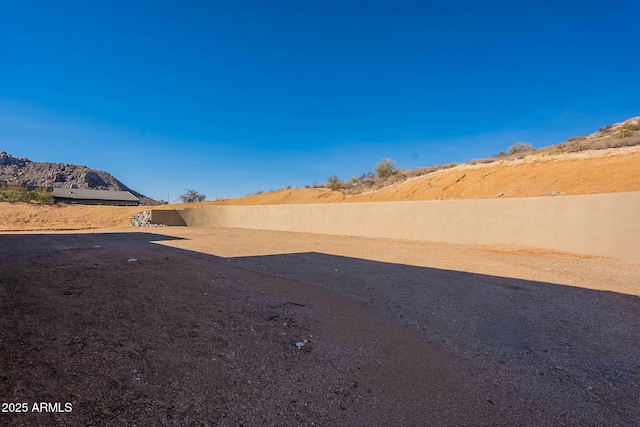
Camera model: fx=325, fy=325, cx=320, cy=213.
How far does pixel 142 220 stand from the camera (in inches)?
1177

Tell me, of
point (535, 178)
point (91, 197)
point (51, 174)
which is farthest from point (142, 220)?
point (51, 174)

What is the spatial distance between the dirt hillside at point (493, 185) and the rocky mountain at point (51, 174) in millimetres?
53808

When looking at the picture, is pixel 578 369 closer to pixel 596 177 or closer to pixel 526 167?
pixel 596 177

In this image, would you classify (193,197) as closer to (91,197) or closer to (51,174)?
(91,197)

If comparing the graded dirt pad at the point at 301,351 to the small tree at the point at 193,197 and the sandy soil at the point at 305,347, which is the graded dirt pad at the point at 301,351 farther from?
the small tree at the point at 193,197

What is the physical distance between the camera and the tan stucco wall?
1020cm

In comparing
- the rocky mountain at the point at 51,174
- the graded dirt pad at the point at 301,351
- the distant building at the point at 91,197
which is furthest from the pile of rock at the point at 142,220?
the rocky mountain at the point at 51,174

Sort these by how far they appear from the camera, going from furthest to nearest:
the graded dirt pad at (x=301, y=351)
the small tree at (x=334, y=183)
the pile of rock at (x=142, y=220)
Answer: the small tree at (x=334, y=183), the pile of rock at (x=142, y=220), the graded dirt pad at (x=301, y=351)

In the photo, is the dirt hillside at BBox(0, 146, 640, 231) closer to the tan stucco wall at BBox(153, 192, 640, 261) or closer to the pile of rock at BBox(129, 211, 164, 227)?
the pile of rock at BBox(129, 211, 164, 227)

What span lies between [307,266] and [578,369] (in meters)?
5.76

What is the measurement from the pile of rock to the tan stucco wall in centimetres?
1479

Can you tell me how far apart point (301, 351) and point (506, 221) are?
12822 millimetres

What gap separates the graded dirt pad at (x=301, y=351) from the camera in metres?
2.23

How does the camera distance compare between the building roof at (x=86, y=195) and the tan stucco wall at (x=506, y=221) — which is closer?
the tan stucco wall at (x=506, y=221)
